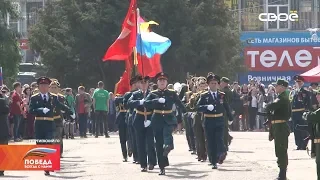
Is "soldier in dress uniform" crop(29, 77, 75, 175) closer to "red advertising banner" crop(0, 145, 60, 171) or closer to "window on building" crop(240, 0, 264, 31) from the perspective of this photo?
"red advertising banner" crop(0, 145, 60, 171)

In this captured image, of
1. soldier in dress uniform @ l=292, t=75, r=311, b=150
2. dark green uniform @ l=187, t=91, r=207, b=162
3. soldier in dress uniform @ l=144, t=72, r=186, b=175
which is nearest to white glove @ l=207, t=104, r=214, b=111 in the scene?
soldier in dress uniform @ l=144, t=72, r=186, b=175

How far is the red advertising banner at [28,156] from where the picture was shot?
1542 centimetres

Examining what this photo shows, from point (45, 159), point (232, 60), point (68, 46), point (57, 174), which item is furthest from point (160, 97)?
point (232, 60)

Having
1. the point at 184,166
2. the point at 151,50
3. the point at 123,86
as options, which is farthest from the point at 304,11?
the point at 184,166

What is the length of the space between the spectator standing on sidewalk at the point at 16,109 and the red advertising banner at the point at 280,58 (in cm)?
3462

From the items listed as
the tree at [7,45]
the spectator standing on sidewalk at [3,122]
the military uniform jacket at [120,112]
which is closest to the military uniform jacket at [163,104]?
the spectator standing on sidewalk at [3,122]

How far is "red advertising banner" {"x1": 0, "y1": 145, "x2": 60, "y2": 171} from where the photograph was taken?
15.4m

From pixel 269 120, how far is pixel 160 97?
262cm

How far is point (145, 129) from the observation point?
19953mm

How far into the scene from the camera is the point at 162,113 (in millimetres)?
19047

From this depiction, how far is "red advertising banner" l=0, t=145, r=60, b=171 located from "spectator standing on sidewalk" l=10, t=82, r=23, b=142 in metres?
14.7

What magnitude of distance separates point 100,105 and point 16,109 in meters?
4.05

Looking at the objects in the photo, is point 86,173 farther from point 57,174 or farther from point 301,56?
point 301,56

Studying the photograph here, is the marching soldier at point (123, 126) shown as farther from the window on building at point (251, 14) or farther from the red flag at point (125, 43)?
the window on building at point (251, 14)
